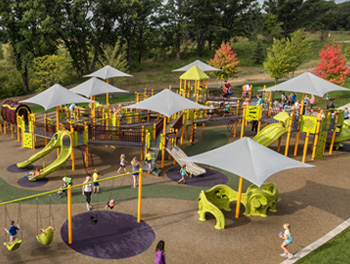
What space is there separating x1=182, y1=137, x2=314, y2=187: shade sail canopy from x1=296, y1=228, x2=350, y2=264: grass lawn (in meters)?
2.95

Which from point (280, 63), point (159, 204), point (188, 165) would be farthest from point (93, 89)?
point (280, 63)

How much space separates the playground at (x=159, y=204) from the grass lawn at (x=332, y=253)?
1.97ft

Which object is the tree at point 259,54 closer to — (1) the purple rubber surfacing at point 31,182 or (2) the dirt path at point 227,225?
(2) the dirt path at point 227,225

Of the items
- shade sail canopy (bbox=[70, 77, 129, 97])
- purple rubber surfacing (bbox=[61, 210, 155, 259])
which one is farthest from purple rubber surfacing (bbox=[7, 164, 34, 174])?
shade sail canopy (bbox=[70, 77, 129, 97])

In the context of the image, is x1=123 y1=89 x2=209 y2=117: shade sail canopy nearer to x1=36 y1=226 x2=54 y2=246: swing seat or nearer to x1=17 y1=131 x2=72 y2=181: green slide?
x1=17 y1=131 x2=72 y2=181: green slide

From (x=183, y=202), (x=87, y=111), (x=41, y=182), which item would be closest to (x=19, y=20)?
(x=87, y=111)

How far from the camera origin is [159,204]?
561 inches

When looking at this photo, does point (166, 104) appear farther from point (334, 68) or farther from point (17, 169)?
point (334, 68)

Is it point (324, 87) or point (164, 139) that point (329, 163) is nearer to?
point (324, 87)

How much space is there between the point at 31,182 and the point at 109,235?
6.99m

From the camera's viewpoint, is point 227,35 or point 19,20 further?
point 227,35

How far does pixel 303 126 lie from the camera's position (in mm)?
21047

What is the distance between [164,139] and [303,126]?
A: 31.9ft

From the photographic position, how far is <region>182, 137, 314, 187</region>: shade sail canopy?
11535 mm
